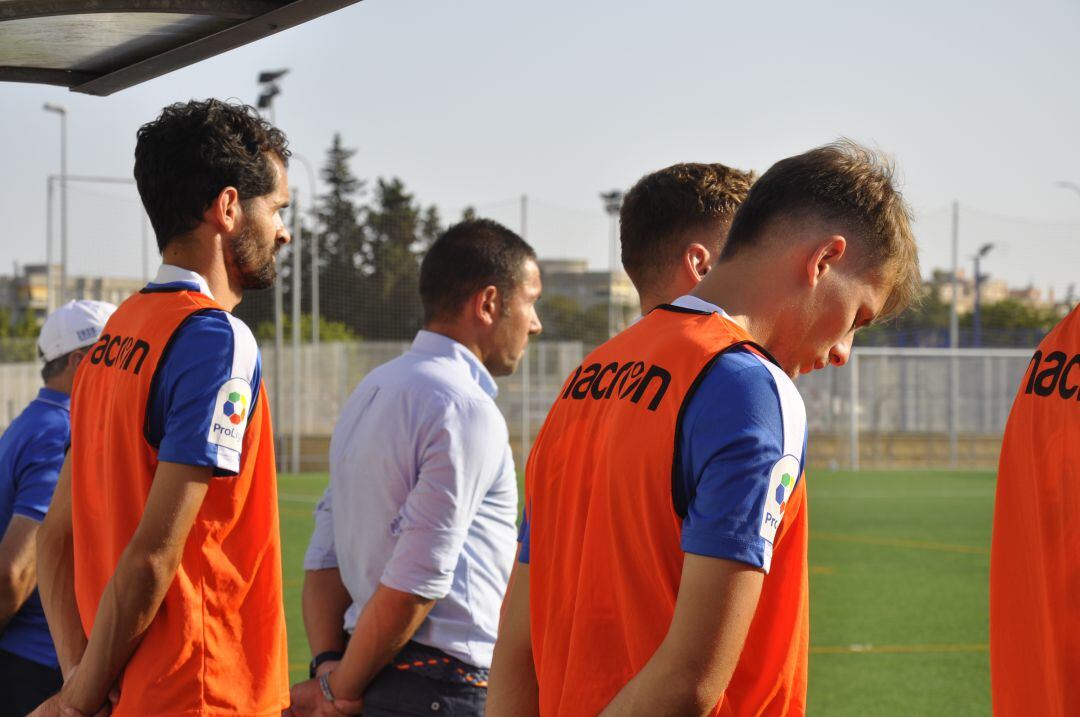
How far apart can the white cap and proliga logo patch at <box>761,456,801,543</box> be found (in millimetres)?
3031

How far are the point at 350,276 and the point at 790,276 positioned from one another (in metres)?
29.9

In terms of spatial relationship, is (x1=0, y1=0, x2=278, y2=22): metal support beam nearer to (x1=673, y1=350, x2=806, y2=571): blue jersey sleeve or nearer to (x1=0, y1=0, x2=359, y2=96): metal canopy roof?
(x1=0, y1=0, x2=359, y2=96): metal canopy roof

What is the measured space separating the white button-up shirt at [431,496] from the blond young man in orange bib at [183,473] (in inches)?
21.8

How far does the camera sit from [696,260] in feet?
8.38

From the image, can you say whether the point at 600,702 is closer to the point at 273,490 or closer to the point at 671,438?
the point at 671,438

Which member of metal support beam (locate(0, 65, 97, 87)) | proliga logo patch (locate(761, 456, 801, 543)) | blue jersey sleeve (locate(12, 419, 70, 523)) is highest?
metal support beam (locate(0, 65, 97, 87))

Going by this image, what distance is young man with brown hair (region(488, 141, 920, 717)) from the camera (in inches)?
67.8

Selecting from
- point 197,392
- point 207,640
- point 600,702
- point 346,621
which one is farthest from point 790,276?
point 346,621

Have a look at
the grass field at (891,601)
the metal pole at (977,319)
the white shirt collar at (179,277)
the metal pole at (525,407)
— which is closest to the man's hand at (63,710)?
the white shirt collar at (179,277)

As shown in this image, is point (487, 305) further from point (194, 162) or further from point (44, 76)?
point (44, 76)

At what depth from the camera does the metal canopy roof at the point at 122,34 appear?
2.07 m

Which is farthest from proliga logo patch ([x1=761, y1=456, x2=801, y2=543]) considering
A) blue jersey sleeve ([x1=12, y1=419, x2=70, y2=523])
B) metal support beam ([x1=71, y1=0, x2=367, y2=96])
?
blue jersey sleeve ([x1=12, y1=419, x2=70, y2=523])

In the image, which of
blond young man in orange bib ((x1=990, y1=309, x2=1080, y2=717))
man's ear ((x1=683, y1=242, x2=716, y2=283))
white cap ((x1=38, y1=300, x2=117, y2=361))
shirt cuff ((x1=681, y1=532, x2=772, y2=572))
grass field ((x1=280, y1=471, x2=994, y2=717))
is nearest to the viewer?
shirt cuff ((x1=681, y1=532, x2=772, y2=572))

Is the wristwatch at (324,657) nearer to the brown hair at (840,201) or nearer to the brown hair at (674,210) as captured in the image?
the brown hair at (674,210)
